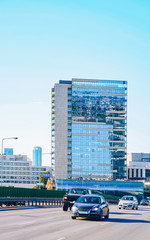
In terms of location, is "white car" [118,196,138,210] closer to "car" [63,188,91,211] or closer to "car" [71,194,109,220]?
"car" [63,188,91,211]

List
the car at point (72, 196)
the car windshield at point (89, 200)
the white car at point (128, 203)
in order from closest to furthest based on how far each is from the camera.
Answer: the car windshield at point (89, 200) → the car at point (72, 196) → the white car at point (128, 203)

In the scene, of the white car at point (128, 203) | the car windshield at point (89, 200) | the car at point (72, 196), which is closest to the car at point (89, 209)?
the car windshield at point (89, 200)

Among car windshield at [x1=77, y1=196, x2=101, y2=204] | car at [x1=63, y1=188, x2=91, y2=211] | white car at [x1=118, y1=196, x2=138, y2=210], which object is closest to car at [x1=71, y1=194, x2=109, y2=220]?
car windshield at [x1=77, y1=196, x2=101, y2=204]

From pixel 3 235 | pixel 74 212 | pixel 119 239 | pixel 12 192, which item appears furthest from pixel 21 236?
pixel 12 192

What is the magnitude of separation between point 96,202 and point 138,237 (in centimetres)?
912

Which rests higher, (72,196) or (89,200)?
(89,200)

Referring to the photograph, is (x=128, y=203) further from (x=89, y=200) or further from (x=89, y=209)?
(x=89, y=209)

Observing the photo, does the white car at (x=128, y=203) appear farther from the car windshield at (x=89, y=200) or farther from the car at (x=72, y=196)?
the car windshield at (x=89, y=200)

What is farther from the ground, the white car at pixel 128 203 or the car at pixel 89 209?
the car at pixel 89 209

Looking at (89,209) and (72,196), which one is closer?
(89,209)

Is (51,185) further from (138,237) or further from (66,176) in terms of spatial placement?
(138,237)

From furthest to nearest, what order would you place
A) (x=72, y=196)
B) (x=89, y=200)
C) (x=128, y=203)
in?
(x=128, y=203), (x=72, y=196), (x=89, y=200)

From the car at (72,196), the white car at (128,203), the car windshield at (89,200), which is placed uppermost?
the car windshield at (89,200)

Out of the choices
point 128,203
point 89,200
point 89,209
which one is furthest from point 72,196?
point 89,209
